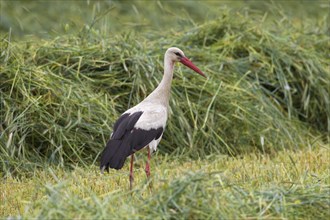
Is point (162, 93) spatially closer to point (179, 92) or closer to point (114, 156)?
point (114, 156)

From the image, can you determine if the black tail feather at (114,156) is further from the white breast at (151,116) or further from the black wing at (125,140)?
the white breast at (151,116)

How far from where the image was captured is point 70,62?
8.58 metres

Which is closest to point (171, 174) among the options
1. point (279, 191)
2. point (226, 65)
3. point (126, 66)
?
point (279, 191)

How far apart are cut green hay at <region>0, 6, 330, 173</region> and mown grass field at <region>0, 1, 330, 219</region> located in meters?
0.01

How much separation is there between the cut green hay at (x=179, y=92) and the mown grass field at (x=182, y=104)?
0.01m

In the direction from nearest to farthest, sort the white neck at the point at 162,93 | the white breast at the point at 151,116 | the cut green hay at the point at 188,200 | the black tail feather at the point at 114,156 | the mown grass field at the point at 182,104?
the cut green hay at the point at 188,200 < the black tail feather at the point at 114,156 < the white breast at the point at 151,116 < the white neck at the point at 162,93 < the mown grass field at the point at 182,104

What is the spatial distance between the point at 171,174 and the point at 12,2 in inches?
247

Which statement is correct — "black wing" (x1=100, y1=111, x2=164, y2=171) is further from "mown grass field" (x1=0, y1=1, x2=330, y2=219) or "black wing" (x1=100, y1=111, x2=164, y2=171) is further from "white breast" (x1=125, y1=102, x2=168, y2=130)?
"mown grass field" (x1=0, y1=1, x2=330, y2=219)

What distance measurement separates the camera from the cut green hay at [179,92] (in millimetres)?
7820

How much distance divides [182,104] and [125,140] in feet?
7.09

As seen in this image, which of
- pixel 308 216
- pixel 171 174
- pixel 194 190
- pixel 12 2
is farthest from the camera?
pixel 12 2

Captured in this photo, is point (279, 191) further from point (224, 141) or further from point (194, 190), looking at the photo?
point (224, 141)

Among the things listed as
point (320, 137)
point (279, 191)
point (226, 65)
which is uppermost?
point (279, 191)

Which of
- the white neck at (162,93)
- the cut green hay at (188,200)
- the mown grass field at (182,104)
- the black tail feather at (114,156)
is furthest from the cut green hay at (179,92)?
the cut green hay at (188,200)
